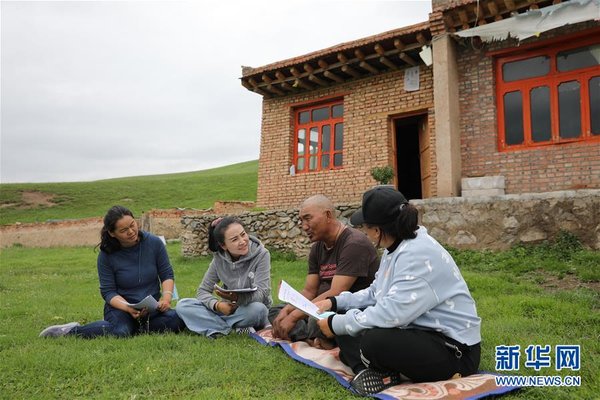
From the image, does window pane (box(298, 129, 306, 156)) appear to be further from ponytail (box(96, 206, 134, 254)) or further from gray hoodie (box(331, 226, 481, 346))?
gray hoodie (box(331, 226, 481, 346))

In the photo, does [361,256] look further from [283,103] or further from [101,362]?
[283,103]

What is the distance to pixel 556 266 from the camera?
7.44 meters

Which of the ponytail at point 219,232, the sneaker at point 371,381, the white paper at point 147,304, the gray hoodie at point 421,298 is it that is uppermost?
the ponytail at point 219,232

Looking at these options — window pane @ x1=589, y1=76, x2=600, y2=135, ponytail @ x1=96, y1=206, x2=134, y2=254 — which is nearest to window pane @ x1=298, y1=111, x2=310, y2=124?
window pane @ x1=589, y1=76, x2=600, y2=135

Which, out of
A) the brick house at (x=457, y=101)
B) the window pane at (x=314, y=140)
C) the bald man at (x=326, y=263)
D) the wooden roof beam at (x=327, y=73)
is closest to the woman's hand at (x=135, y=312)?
the bald man at (x=326, y=263)

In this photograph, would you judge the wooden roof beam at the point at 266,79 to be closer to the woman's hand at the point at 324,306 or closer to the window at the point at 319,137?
the window at the point at 319,137

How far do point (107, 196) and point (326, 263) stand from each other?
3352 cm

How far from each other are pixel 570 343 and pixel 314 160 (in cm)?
945

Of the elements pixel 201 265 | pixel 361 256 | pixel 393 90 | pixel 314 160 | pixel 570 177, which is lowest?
pixel 201 265

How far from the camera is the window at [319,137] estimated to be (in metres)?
12.7

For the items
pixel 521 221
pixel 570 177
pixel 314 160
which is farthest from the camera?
pixel 314 160

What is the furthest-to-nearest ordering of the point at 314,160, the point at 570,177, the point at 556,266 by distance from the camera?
the point at 314,160 < the point at 570,177 < the point at 556,266

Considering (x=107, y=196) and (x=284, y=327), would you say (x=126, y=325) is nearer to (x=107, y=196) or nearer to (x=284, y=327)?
(x=284, y=327)

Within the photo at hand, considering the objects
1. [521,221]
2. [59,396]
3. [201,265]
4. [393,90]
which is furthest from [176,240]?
[59,396]
